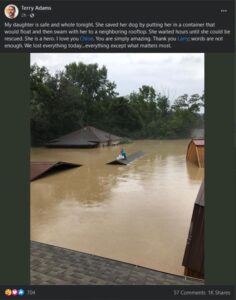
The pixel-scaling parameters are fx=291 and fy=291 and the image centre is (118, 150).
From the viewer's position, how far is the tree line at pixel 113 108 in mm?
22484

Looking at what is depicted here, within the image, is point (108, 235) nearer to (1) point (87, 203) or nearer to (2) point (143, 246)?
(2) point (143, 246)

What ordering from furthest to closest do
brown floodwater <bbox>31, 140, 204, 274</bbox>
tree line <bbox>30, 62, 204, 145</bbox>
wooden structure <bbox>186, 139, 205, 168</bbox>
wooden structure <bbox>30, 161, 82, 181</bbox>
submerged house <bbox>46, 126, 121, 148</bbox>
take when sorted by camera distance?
tree line <bbox>30, 62, 204, 145</bbox>
submerged house <bbox>46, 126, 121, 148</bbox>
wooden structure <bbox>186, 139, 205, 168</bbox>
wooden structure <bbox>30, 161, 82, 181</bbox>
brown floodwater <bbox>31, 140, 204, 274</bbox>

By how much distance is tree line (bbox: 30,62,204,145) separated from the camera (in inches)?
885

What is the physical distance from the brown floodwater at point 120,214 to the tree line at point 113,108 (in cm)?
1422

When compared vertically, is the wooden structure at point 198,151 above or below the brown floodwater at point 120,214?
above

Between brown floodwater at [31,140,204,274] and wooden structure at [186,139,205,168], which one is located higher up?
wooden structure at [186,139,205,168]

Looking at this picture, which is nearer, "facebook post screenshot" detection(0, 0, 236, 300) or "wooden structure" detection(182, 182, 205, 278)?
"facebook post screenshot" detection(0, 0, 236, 300)

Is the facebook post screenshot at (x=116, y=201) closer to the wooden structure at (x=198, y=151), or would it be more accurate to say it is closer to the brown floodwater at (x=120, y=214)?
the brown floodwater at (x=120, y=214)

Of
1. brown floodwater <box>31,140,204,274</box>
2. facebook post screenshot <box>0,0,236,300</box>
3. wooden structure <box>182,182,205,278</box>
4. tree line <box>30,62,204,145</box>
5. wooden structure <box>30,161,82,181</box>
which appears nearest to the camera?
facebook post screenshot <box>0,0,236,300</box>

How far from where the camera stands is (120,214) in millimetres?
5180
